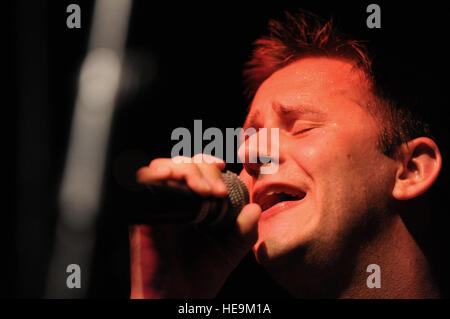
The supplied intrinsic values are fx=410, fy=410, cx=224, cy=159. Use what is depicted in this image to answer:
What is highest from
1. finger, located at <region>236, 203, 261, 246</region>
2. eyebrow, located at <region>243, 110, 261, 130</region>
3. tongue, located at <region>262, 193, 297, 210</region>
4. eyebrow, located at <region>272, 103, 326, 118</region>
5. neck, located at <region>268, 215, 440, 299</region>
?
eyebrow, located at <region>243, 110, 261, 130</region>

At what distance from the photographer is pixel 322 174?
1486 millimetres

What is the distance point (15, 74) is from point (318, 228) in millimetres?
1858

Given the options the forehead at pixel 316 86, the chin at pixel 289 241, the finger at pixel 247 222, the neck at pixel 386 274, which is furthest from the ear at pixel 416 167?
the finger at pixel 247 222

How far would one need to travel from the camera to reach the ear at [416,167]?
1547mm

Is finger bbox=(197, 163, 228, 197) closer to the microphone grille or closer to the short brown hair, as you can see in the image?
the microphone grille

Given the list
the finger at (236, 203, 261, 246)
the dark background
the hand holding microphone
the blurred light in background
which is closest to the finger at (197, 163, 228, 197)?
the hand holding microphone

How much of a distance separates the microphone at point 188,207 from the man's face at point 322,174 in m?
0.29

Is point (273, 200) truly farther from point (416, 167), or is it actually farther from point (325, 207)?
point (416, 167)
